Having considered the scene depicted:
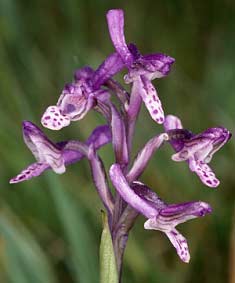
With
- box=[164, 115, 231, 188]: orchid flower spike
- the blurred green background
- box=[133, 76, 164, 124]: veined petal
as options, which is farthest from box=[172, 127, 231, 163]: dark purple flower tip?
the blurred green background

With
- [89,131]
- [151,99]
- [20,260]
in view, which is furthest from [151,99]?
[89,131]

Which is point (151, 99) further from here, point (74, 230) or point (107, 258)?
point (74, 230)

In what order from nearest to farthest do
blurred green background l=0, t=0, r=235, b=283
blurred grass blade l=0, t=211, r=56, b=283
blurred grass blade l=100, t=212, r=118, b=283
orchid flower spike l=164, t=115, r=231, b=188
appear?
blurred grass blade l=100, t=212, r=118, b=283 < orchid flower spike l=164, t=115, r=231, b=188 < blurred grass blade l=0, t=211, r=56, b=283 < blurred green background l=0, t=0, r=235, b=283

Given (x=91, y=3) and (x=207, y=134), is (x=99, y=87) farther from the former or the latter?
(x=91, y=3)

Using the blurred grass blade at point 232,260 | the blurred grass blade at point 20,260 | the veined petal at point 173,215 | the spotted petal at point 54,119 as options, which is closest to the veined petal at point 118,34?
the spotted petal at point 54,119

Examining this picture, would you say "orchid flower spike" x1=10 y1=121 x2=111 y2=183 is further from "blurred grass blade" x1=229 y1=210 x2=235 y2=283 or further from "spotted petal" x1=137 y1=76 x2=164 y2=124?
"blurred grass blade" x1=229 y1=210 x2=235 y2=283

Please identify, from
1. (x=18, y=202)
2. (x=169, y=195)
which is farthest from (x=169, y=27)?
(x=18, y=202)
